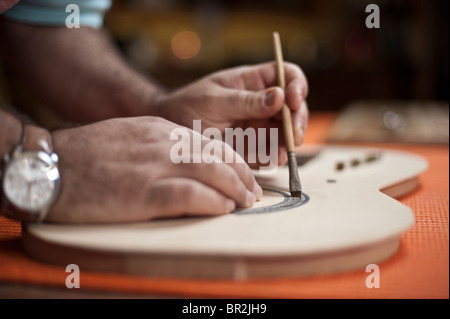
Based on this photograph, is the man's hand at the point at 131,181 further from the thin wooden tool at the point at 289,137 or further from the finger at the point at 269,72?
the finger at the point at 269,72

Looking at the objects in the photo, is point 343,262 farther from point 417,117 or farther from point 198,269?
point 417,117

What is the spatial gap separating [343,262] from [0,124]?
410mm

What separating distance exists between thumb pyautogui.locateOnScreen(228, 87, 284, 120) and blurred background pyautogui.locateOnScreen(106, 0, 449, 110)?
2.60m

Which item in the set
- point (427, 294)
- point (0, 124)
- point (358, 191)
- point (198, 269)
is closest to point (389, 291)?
point (427, 294)

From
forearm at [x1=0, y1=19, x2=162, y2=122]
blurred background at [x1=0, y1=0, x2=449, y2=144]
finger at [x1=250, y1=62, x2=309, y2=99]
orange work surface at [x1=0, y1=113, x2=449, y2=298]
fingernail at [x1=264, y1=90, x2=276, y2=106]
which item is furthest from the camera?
blurred background at [x1=0, y1=0, x2=449, y2=144]

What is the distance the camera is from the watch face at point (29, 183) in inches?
21.2

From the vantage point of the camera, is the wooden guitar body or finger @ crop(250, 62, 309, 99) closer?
the wooden guitar body

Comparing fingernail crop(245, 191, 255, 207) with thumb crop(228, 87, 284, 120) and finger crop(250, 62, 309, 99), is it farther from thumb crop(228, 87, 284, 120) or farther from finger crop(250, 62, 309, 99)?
finger crop(250, 62, 309, 99)

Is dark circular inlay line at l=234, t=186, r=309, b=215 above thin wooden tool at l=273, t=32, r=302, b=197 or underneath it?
underneath

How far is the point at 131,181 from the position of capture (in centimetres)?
54

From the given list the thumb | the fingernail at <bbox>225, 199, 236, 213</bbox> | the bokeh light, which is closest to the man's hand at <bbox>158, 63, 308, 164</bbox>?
the thumb

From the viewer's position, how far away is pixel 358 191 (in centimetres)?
72

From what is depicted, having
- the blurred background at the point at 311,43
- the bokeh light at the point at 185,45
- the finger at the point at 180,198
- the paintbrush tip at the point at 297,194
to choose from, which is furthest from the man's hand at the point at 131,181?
the bokeh light at the point at 185,45

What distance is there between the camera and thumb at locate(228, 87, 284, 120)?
32.3 inches
